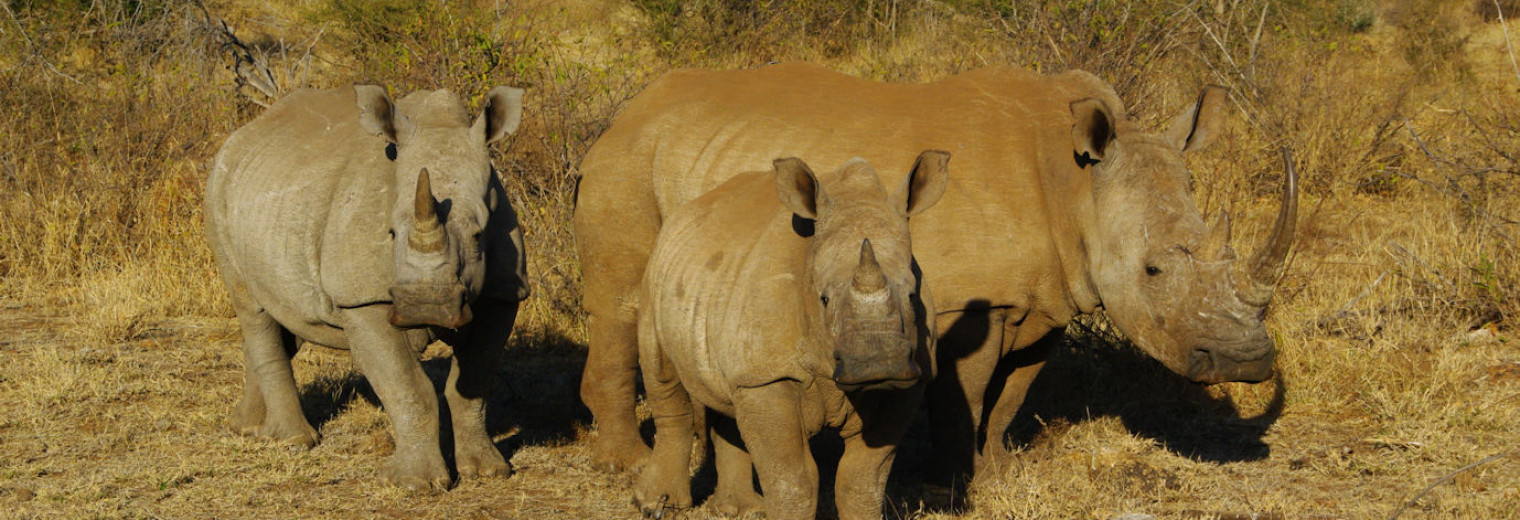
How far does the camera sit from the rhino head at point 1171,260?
5.59 m

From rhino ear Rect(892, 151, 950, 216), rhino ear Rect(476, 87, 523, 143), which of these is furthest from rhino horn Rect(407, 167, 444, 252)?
rhino ear Rect(892, 151, 950, 216)

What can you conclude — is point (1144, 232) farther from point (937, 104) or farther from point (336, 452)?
point (336, 452)

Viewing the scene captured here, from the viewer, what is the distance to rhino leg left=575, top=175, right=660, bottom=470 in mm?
6934

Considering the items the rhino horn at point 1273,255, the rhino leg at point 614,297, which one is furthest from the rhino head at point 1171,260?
the rhino leg at point 614,297

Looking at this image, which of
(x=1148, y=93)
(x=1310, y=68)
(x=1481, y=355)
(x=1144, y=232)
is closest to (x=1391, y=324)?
(x=1481, y=355)

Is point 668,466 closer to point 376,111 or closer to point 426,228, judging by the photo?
Result: point 426,228

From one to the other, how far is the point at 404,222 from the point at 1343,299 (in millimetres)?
5789

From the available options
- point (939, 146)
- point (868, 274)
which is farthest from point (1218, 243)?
point (868, 274)

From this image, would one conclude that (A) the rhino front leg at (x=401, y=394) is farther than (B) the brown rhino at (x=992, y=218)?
Yes

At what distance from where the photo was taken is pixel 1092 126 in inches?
231

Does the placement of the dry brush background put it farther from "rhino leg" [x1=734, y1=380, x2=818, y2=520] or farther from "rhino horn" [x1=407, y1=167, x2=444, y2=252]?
"rhino horn" [x1=407, y1=167, x2=444, y2=252]

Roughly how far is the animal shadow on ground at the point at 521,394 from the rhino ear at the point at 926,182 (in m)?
3.01

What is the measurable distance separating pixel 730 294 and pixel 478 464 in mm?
2207

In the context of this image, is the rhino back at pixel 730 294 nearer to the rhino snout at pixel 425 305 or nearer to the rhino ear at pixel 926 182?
the rhino ear at pixel 926 182
